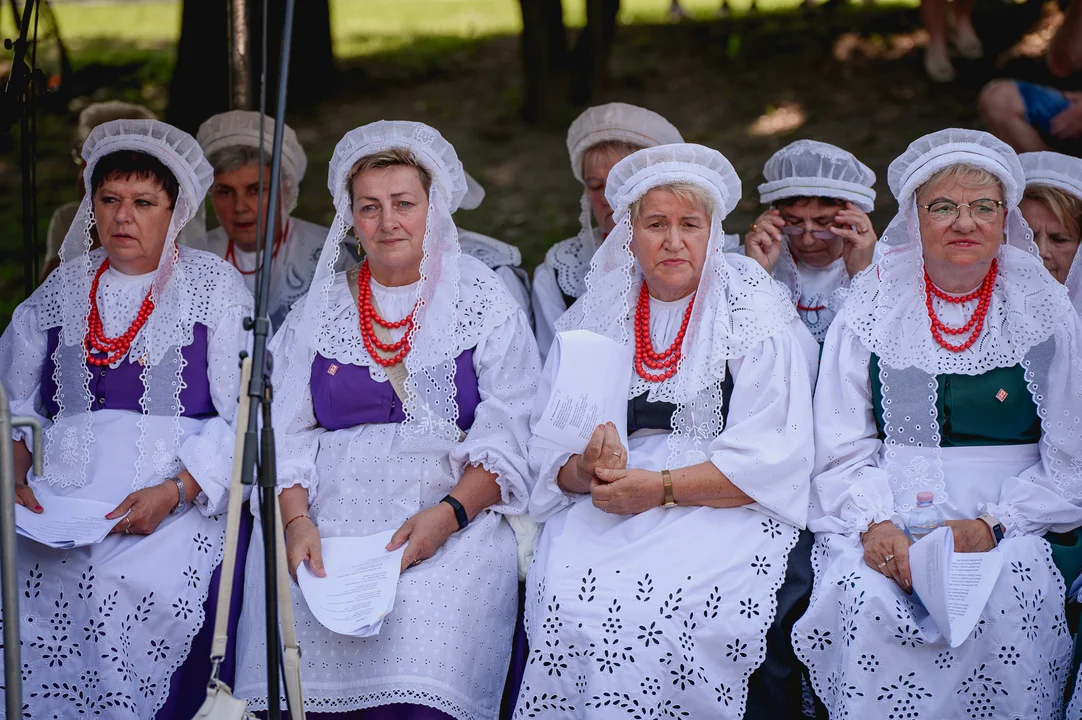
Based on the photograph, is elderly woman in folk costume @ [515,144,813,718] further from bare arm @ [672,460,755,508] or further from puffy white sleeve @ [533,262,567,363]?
puffy white sleeve @ [533,262,567,363]

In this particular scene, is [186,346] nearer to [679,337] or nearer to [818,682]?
[679,337]

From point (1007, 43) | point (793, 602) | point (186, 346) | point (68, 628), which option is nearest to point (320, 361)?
point (186, 346)

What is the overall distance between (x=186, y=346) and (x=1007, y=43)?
22.9 feet

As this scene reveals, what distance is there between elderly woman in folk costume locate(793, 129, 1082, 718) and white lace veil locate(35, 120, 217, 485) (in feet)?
7.27

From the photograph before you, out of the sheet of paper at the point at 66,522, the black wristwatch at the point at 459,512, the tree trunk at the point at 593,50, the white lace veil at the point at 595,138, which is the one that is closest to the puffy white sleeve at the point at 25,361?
the sheet of paper at the point at 66,522

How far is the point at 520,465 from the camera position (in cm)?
399

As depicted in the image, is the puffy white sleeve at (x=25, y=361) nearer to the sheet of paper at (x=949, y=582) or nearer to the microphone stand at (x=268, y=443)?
the microphone stand at (x=268, y=443)

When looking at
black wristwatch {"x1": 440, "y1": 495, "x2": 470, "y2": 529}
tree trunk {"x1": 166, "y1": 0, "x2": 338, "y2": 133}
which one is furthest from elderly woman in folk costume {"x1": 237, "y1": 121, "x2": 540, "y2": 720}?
tree trunk {"x1": 166, "y1": 0, "x2": 338, "y2": 133}

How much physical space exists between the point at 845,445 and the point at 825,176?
121 centimetres

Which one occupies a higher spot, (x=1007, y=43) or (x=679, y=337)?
(x=1007, y=43)

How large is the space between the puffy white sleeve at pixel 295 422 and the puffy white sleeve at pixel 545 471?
0.75 m

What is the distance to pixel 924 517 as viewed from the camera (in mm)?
3641

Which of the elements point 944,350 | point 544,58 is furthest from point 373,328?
point 544,58

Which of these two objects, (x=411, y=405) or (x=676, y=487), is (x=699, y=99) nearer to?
(x=411, y=405)
